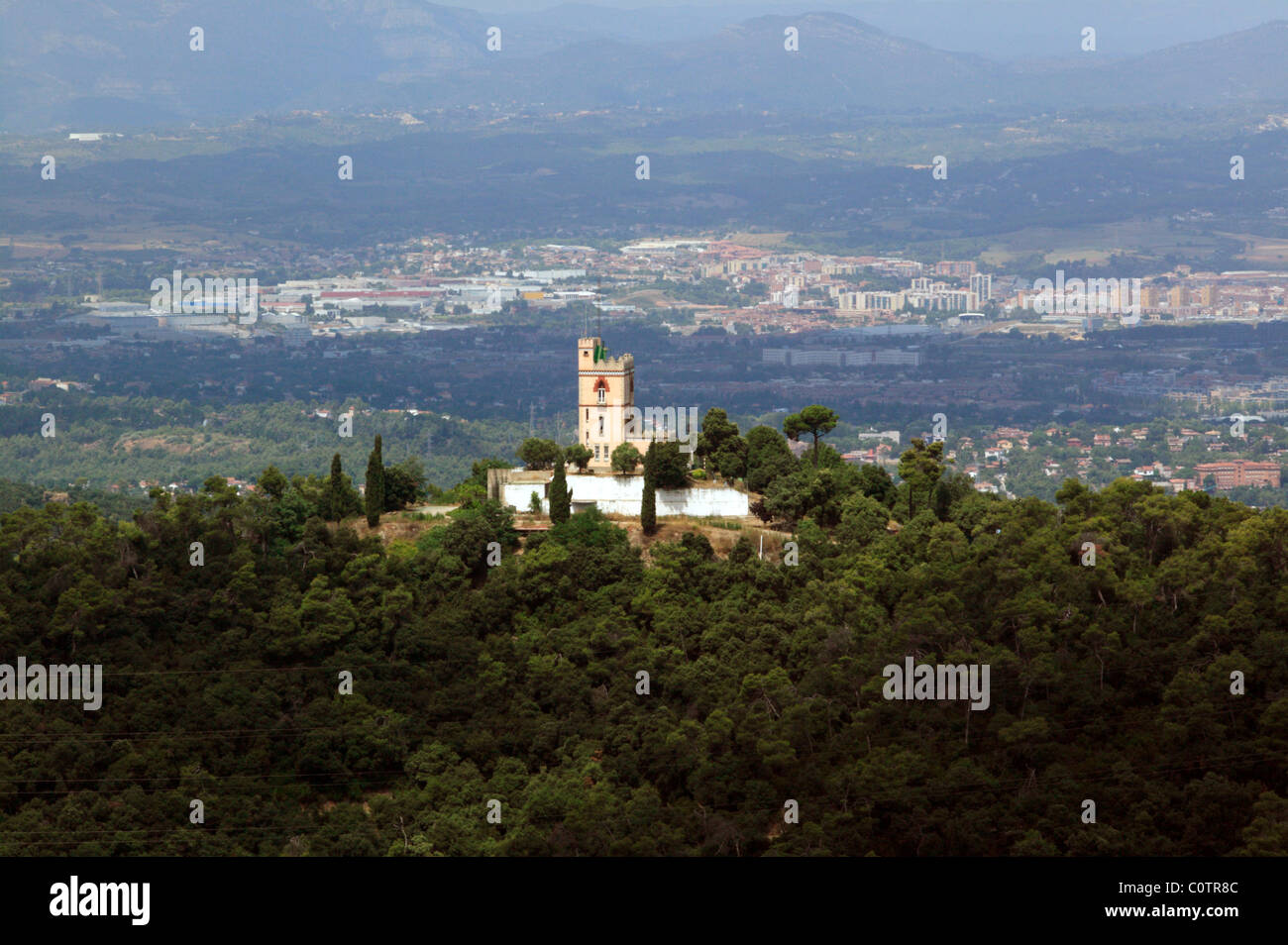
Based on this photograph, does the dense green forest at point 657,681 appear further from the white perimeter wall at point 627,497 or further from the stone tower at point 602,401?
the stone tower at point 602,401

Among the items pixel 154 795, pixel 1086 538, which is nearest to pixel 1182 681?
pixel 1086 538

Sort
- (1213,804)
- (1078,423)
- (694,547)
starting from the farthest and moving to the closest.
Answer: (1078,423) → (694,547) → (1213,804)

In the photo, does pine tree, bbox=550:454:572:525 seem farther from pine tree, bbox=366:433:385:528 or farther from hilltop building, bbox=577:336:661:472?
pine tree, bbox=366:433:385:528

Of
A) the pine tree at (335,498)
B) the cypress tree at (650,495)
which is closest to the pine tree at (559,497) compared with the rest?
the cypress tree at (650,495)

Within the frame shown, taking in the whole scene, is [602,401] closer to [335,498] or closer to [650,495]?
[650,495]

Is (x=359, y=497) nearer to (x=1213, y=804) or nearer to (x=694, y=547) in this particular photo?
(x=694, y=547)

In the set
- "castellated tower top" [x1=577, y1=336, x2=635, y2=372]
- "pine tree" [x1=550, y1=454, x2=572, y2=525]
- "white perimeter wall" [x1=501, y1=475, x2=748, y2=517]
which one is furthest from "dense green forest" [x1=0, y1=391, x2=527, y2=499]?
"pine tree" [x1=550, y1=454, x2=572, y2=525]
